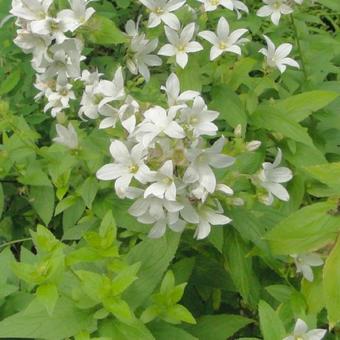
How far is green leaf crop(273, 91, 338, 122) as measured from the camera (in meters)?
2.19

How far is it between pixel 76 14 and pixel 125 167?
0.54 metres

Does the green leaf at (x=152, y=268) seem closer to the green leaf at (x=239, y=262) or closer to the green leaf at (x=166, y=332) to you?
the green leaf at (x=166, y=332)

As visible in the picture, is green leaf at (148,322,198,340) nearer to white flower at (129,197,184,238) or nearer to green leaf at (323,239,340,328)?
white flower at (129,197,184,238)

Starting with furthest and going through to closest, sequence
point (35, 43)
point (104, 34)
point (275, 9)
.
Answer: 1. point (275, 9)
2. point (104, 34)
3. point (35, 43)

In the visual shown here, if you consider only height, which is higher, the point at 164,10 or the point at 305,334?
the point at 164,10

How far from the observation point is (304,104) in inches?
86.8

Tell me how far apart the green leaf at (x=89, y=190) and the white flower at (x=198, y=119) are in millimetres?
455

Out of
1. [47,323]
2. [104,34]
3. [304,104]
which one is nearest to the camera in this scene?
[47,323]

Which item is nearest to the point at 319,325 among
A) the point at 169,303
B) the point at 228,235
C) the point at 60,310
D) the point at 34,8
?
the point at 228,235

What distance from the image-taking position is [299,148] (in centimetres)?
224

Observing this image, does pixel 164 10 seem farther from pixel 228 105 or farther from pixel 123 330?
pixel 123 330

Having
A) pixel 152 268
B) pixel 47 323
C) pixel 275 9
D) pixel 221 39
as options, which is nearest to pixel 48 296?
pixel 47 323

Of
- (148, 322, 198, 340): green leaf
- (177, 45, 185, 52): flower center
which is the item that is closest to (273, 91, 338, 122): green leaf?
(177, 45, 185, 52): flower center

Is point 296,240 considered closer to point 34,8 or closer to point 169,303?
point 169,303
